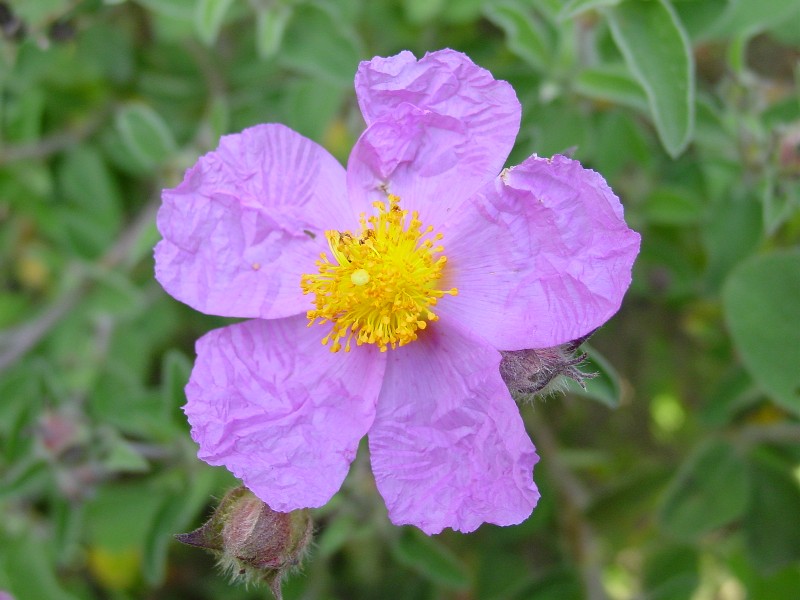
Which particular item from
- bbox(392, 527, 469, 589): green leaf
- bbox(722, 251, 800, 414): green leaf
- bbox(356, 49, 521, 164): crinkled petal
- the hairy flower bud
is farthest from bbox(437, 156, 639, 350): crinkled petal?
bbox(392, 527, 469, 589): green leaf

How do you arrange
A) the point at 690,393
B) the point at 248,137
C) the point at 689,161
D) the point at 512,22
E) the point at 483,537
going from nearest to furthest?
the point at 248,137, the point at 512,22, the point at 689,161, the point at 483,537, the point at 690,393

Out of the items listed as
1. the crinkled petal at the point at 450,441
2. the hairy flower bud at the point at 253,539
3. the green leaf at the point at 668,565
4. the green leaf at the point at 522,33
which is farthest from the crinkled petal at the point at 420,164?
the green leaf at the point at 668,565

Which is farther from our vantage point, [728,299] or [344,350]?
[728,299]

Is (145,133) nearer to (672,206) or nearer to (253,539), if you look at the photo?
(253,539)

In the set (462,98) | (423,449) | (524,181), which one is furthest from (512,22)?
(423,449)

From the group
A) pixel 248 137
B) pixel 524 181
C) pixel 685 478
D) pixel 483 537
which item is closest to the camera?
pixel 524 181

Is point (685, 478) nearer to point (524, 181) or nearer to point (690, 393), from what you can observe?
point (690, 393)

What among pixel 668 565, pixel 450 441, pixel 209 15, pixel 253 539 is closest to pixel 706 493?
pixel 668 565
